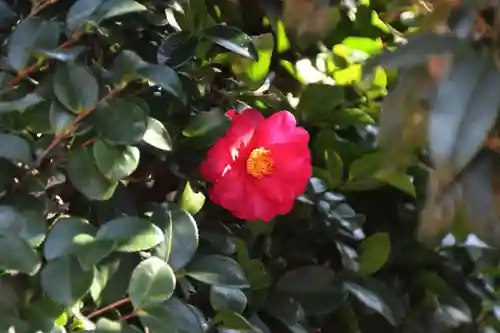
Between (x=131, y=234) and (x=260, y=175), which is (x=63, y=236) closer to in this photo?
(x=131, y=234)

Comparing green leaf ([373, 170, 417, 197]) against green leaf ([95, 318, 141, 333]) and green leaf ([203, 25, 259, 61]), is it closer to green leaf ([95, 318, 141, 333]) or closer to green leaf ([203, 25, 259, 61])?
green leaf ([203, 25, 259, 61])

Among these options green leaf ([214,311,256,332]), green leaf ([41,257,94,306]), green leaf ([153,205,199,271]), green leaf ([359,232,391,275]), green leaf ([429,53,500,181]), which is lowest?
green leaf ([359,232,391,275])

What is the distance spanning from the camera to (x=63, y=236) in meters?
0.57

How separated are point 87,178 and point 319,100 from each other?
0.33 meters

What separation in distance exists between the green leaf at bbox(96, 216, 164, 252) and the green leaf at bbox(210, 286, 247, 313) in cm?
10

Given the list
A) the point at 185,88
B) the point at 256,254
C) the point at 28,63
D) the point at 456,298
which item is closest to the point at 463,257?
the point at 456,298

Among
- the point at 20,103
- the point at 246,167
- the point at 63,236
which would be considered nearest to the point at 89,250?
the point at 63,236

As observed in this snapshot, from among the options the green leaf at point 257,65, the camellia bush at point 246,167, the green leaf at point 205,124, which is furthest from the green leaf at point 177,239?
the green leaf at point 257,65

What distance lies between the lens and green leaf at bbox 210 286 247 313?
655mm

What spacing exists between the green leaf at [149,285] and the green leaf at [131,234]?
0.06 ft

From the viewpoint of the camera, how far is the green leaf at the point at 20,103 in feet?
1.84

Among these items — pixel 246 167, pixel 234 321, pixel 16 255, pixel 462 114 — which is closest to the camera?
pixel 462 114

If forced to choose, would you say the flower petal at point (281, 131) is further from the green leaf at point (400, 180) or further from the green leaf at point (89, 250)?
the green leaf at point (89, 250)

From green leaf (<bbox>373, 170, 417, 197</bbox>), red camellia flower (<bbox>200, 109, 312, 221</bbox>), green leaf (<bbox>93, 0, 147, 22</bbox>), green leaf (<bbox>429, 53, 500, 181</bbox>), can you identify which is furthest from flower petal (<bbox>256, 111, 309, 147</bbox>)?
green leaf (<bbox>429, 53, 500, 181</bbox>)
